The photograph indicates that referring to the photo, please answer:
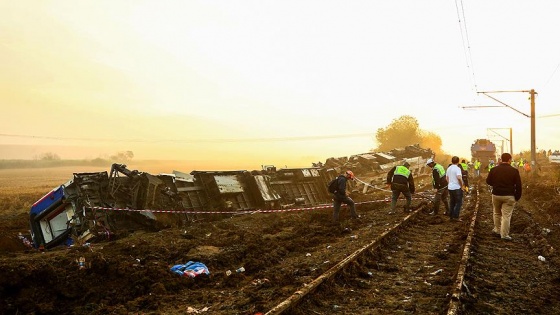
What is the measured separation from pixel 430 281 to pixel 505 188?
171 inches

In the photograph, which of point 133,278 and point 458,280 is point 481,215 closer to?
point 458,280

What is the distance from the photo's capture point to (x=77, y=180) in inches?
487

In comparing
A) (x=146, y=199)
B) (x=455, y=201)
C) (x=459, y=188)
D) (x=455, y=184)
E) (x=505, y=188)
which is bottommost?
(x=455, y=201)

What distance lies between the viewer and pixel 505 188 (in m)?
9.35

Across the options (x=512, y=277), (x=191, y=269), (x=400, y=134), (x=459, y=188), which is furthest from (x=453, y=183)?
(x=400, y=134)

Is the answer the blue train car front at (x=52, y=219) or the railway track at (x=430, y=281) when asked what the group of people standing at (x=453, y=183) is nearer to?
the railway track at (x=430, y=281)

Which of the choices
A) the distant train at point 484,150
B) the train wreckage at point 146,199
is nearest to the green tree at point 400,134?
the distant train at point 484,150

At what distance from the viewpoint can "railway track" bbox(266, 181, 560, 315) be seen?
5.12m

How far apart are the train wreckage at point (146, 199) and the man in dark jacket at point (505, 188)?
887 centimetres

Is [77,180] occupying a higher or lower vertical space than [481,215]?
higher

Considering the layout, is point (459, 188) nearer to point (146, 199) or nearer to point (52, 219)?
point (146, 199)

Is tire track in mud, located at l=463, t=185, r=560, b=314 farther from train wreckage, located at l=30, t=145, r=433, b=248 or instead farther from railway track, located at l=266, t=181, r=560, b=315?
train wreckage, located at l=30, t=145, r=433, b=248

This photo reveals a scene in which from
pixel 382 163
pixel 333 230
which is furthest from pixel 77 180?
pixel 382 163

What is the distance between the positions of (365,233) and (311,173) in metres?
10.4
